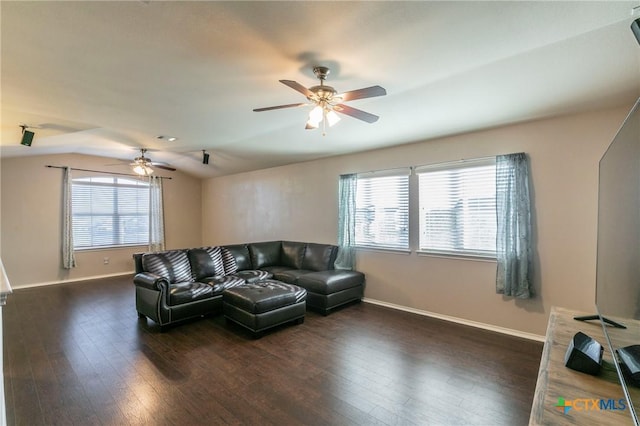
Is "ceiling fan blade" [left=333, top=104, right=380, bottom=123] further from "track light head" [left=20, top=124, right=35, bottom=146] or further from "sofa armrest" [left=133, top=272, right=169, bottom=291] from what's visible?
"track light head" [left=20, top=124, right=35, bottom=146]

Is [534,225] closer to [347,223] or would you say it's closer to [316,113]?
[347,223]

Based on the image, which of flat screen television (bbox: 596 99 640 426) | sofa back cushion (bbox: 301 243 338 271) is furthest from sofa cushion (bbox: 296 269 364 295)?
flat screen television (bbox: 596 99 640 426)

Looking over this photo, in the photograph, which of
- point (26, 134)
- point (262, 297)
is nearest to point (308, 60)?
point (262, 297)

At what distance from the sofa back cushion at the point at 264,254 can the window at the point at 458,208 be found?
2.78 meters

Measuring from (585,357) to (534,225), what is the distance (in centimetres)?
236

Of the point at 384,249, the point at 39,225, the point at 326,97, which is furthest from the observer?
the point at 39,225

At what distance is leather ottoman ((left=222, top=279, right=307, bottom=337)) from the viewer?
10.8 feet

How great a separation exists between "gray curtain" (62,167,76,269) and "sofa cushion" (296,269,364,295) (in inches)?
209

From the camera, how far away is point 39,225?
19.1ft

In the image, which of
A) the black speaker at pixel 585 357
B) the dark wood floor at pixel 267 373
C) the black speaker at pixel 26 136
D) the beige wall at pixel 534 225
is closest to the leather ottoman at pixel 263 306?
the dark wood floor at pixel 267 373

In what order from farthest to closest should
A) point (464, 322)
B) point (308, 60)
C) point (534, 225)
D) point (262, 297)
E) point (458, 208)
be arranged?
point (458, 208), point (464, 322), point (262, 297), point (534, 225), point (308, 60)

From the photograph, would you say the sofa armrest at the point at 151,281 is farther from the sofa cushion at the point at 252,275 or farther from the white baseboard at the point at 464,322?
the white baseboard at the point at 464,322

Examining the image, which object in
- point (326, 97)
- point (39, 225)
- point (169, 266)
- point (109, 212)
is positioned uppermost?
point (326, 97)

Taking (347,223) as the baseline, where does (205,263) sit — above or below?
below
